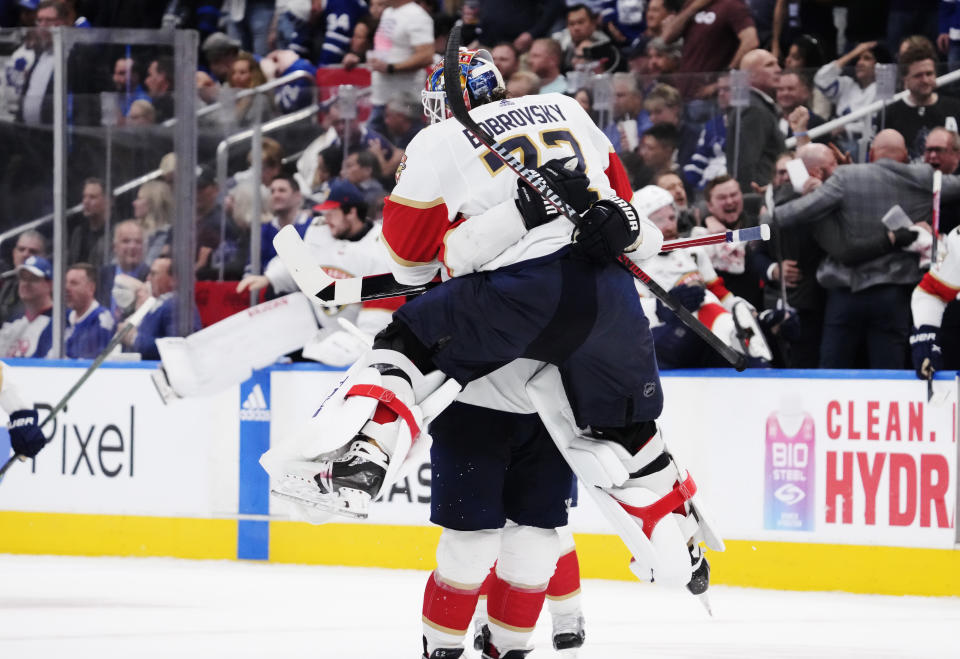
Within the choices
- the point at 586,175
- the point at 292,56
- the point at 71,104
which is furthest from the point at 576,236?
the point at 292,56

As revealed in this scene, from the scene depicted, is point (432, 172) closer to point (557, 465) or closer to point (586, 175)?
point (586, 175)

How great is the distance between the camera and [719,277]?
5.29 metres

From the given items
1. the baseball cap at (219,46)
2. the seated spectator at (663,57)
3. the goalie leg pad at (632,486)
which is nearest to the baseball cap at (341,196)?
the seated spectator at (663,57)

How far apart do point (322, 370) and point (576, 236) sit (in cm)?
250

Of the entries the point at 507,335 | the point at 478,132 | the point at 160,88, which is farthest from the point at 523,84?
the point at 507,335

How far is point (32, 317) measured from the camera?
19.7 ft

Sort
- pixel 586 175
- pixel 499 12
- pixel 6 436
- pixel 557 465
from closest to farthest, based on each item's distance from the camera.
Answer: pixel 586 175, pixel 557 465, pixel 6 436, pixel 499 12

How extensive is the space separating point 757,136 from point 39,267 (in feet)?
9.61

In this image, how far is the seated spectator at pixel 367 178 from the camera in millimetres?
5738

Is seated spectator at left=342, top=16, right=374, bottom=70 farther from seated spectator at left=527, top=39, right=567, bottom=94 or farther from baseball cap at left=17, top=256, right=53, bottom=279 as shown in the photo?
baseball cap at left=17, top=256, right=53, bottom=279

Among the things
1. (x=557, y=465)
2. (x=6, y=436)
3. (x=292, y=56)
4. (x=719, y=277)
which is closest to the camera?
(x=557, y=465)

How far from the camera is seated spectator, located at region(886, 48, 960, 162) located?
5051 mm

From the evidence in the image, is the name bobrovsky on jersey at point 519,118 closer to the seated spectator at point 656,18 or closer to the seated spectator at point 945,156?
the seated spectator at point 945,156

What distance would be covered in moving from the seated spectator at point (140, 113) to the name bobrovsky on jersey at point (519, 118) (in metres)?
3.03
